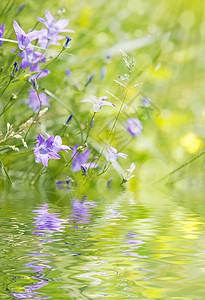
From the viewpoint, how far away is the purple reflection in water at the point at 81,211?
3.20 ft

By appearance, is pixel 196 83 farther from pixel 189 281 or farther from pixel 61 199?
pixel 189 281

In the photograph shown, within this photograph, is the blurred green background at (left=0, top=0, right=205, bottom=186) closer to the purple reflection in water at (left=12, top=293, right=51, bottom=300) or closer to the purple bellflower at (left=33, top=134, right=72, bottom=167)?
the purple bellflower at (left=33, top=134, right=72, bottom=167)

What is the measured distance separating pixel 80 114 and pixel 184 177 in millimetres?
606

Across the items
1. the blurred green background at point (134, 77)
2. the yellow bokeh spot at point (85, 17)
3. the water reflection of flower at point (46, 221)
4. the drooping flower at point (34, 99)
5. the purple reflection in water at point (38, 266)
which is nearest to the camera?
the purple reflection in water at point (38, 266)

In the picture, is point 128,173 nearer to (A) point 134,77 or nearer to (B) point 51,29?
(B) point 51,29

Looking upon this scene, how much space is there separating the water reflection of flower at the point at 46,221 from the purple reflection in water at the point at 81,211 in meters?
0.04

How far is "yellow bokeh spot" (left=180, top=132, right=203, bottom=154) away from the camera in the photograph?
101 inches

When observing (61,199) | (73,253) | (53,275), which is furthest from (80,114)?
(53,275)

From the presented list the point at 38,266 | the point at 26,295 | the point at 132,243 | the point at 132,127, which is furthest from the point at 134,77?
the point at 26,295

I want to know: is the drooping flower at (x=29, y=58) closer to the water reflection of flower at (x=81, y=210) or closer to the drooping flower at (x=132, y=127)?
the water reflection of flower at (x=81, y=210)

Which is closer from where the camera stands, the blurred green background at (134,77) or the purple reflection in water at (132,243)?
the purple reflection in water at (132,243)

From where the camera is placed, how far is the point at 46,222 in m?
0.93

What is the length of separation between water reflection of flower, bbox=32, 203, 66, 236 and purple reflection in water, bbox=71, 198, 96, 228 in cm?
4

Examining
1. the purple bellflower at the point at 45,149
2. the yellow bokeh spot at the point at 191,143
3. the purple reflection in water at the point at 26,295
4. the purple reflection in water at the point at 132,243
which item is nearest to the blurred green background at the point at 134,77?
the yellow bokeh spot at the point at 191,143
